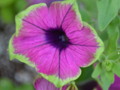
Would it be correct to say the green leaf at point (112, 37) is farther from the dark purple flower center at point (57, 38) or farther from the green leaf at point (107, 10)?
the dark purple flower center at point (57, 38)

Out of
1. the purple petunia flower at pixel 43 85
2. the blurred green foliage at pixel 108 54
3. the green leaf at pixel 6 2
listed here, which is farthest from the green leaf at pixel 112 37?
the green leaf at pixel 6 2

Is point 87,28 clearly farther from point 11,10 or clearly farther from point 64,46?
point 11,10

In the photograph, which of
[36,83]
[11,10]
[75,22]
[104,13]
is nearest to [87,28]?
[75,22]

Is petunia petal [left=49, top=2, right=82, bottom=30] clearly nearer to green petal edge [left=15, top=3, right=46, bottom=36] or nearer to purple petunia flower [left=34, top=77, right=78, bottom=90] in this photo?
green petal edge [left=15, top=3, right=46, bottom=36]

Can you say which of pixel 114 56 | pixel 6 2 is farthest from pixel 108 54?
pixel 6 2

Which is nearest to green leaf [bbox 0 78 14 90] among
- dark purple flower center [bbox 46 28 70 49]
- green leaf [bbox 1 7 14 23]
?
green leaf [bbox 1 7 14 23]

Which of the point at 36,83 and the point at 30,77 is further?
A: the point at 30,77

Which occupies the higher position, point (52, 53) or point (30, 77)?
point (52, 53)
